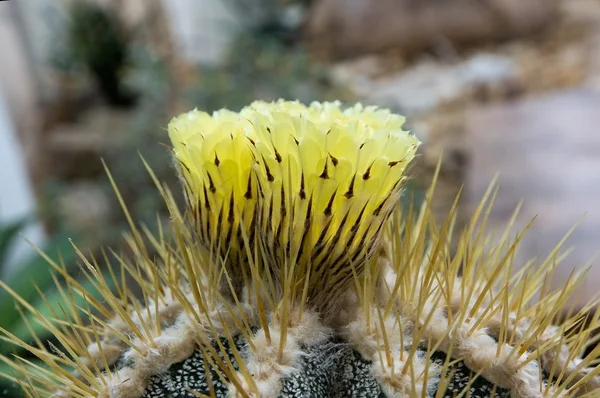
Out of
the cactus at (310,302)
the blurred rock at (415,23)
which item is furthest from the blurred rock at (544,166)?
the blurred rock at (415,23)

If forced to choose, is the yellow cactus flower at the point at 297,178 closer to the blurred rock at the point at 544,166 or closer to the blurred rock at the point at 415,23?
the blurred rock at the point at 544,166

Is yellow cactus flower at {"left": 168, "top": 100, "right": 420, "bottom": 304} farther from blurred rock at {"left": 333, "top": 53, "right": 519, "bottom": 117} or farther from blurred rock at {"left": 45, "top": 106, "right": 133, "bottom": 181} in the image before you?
blurred rock at {"left": 45, "top": 106, "right": 133, "bottom": 181}

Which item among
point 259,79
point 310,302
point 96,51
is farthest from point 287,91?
point 310,302

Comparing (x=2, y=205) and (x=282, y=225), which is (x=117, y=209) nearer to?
(x=2, y=205)

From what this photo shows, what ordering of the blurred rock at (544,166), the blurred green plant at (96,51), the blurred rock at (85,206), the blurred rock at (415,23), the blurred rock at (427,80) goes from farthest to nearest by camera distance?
1. the blurred rock at (415,23)
2. the blurred green plant at (96,51)
3. the blurred rock at (427,80)
4. the blurred rock at (85,206)
5. the blurred rock at (544,166)

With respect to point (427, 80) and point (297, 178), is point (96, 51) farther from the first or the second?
point (297, 178)

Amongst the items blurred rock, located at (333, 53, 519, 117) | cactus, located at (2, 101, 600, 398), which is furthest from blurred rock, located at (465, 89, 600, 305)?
cactus, located at (2, 101, 600, 398)
